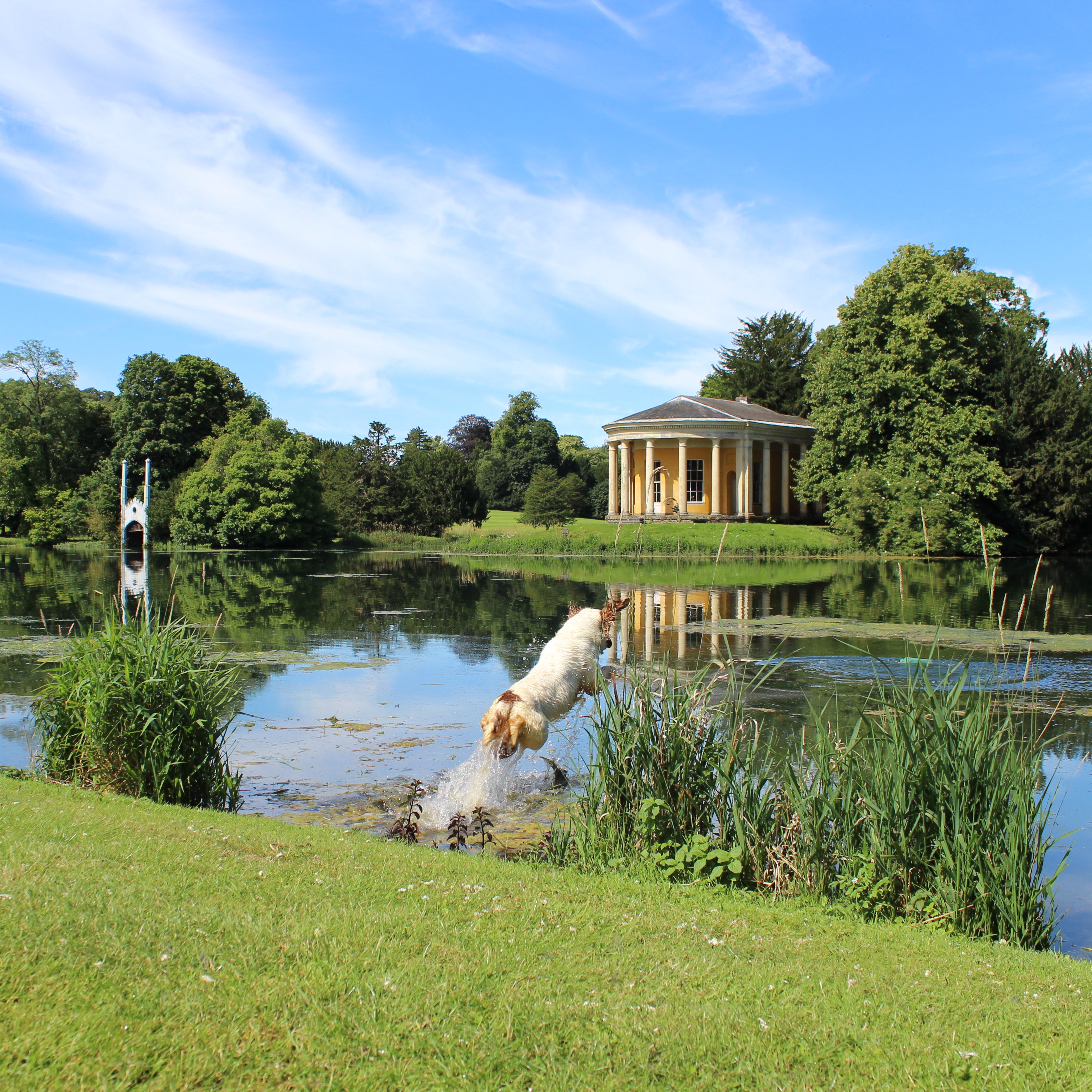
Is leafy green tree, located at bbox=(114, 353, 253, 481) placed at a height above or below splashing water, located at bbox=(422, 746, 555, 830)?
above

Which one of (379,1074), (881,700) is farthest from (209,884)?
(881,700)

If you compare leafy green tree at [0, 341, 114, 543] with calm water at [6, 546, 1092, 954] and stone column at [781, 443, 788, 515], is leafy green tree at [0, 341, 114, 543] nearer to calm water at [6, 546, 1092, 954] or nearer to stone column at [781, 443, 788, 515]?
calm water at [6, 546, 1092, 954]

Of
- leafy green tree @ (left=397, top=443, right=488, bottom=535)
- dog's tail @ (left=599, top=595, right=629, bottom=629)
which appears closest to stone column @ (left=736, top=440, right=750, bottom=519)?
leafy green tree @ (left=397, top=443, right=488, bottom=535)

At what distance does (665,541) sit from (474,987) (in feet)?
137

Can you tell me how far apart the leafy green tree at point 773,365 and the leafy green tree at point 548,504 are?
551 inches

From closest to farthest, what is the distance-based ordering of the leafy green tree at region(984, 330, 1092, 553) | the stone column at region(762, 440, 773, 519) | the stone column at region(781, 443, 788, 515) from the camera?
the leafy green tree at region(984, 330, 1092, 553), the stone column at region(762, 440, 773, 519), the stone column at region(781, 443, 788, 515)

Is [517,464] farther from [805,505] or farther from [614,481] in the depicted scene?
[805,505]

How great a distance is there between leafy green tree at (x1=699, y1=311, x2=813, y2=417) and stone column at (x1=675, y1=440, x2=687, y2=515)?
1178 cm

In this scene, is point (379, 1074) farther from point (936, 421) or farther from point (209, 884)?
point (936, 421)

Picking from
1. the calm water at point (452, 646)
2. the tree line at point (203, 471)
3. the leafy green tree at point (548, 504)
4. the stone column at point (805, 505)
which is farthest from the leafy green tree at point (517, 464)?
the calm water at point (452, 646)

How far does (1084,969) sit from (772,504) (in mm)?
57018

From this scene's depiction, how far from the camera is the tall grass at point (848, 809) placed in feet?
17.1

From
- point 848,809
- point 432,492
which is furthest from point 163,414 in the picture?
point 848,809

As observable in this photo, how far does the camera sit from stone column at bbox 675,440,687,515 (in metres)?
54.4
